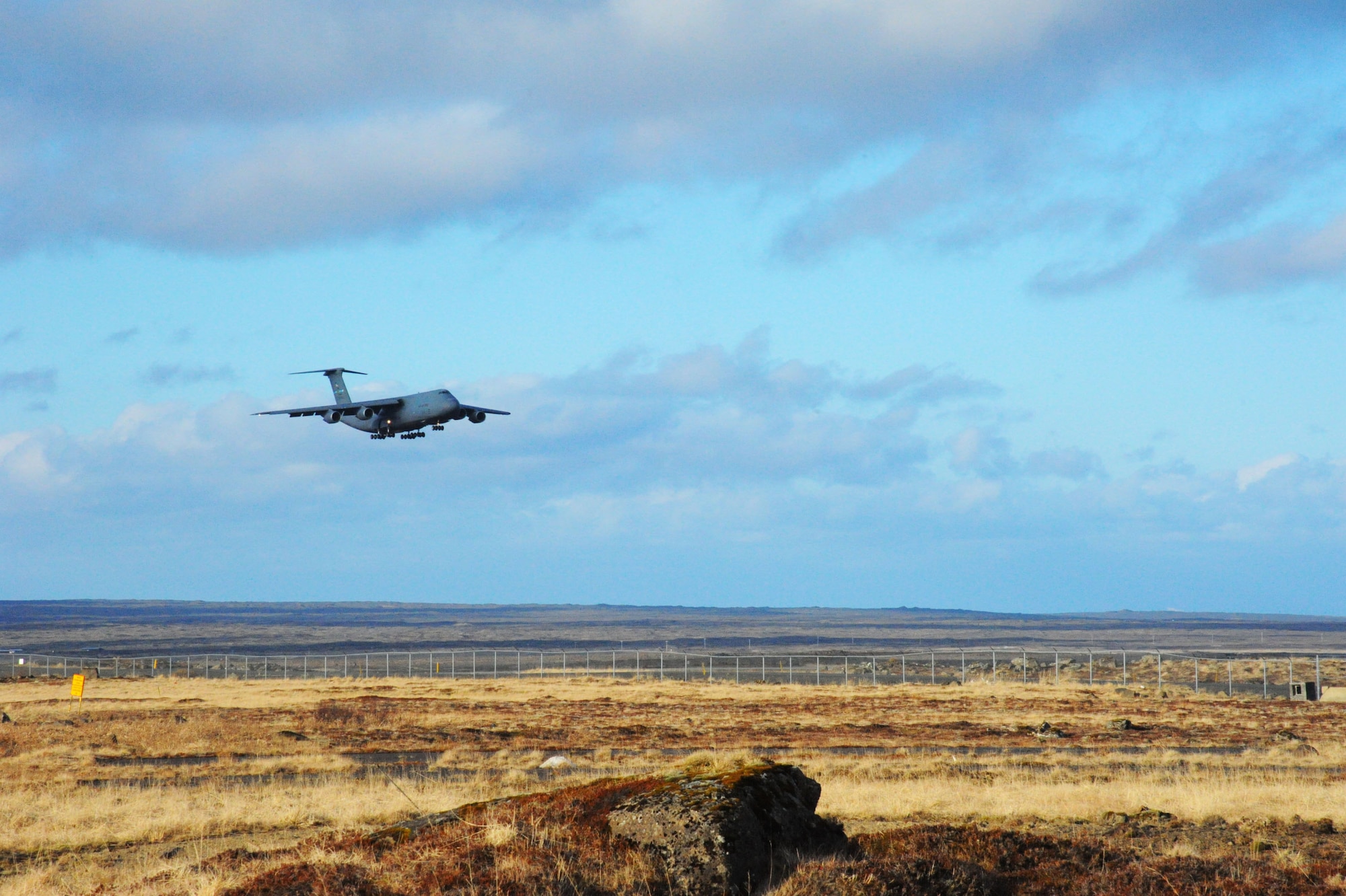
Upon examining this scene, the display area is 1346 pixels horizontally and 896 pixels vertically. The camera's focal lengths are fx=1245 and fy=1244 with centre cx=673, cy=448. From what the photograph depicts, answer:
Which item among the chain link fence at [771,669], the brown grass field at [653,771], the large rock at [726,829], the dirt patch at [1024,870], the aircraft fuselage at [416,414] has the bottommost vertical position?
the chain link fence at [771,669]

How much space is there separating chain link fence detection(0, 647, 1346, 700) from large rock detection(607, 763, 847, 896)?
50.6 metres

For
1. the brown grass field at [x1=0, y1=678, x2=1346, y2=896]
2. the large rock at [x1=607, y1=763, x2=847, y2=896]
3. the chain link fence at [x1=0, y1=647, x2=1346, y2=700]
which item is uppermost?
the large rock at [x1=607, y1=763, x2=847, y2=896]

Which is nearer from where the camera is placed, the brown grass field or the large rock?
the large rock

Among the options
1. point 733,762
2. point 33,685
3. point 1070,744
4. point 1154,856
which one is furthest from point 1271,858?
point 33,685

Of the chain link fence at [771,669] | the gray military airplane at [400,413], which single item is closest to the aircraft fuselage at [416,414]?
the gray military airplane at [400,413]

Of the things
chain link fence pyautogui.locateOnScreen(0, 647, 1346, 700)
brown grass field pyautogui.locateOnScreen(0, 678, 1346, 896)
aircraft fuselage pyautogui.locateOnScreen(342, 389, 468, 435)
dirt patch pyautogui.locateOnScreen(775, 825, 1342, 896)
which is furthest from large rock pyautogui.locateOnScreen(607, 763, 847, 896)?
chain link fence pyautogui.locateOnScreen(0, 647, 1346, 700)

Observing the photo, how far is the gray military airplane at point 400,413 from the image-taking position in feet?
164

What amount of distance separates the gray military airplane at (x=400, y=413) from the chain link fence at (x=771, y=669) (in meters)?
22.2

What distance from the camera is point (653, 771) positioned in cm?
1442

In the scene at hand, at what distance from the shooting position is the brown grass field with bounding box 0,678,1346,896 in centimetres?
1179

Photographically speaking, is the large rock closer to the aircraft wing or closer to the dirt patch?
the dirt patch

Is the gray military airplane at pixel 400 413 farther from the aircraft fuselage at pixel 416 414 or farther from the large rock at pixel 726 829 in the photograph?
the large rock at pixel 726 829

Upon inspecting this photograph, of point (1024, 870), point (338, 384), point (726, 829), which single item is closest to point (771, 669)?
point (338, 384)

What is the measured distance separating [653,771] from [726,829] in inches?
209
